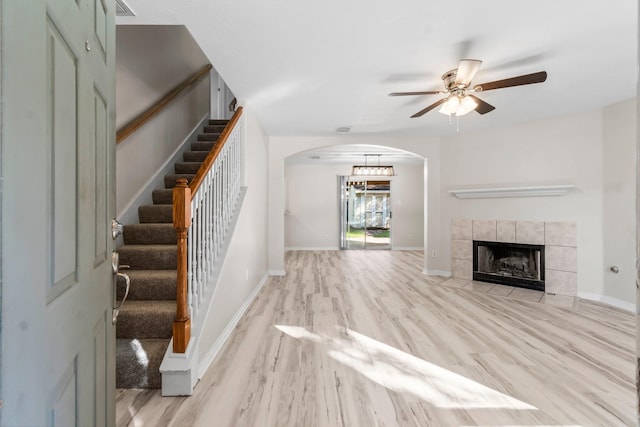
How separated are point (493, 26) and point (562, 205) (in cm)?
331

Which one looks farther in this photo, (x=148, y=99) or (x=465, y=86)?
(x=148, y=99)

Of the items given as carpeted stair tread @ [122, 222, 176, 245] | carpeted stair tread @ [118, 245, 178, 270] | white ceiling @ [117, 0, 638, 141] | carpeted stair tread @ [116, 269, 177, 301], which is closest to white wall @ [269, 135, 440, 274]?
white ceiling @ [117, 0, 638, 141]

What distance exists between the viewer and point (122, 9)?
6.26ft

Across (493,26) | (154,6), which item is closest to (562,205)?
(493,26)

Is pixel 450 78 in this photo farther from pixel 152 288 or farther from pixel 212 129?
pixel 212 129

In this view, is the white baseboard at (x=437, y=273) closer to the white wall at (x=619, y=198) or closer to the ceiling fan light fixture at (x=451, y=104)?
the white wall at (x=619, y=198)

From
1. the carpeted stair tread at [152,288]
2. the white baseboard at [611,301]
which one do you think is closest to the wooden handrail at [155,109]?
the carpeted stair tread at [152,288]

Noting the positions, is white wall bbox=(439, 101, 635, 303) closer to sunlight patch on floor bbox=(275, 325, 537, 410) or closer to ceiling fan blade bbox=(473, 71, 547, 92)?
ceiling fan blade bbox=(473, 71, 547, 92)

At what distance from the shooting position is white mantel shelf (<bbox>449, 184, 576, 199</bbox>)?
411 cm

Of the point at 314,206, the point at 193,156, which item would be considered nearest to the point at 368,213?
the point at 314,206

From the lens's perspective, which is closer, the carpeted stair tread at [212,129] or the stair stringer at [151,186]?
the stair stringer at [151,186]

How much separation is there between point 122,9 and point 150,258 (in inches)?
73.4

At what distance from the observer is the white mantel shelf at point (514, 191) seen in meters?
4.11

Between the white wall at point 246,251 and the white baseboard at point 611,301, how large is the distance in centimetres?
454
